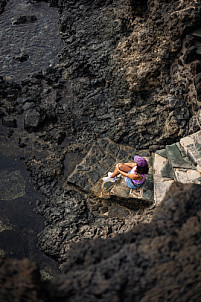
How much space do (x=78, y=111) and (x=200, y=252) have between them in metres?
6.52

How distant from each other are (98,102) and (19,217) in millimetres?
4547

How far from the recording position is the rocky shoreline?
6734mm

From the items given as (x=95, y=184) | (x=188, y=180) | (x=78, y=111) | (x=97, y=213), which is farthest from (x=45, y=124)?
(x=188, y=180)

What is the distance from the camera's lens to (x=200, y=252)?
2.97 m

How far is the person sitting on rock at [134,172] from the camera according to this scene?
240 inches

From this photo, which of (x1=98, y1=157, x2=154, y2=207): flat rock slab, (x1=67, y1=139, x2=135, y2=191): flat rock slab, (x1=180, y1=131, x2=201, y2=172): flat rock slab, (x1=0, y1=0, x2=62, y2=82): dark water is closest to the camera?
(x1=180, y1=131, x2=201, y2=172): flat rock slab

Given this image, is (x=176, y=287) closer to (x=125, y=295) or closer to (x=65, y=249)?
(x=125, y=295)

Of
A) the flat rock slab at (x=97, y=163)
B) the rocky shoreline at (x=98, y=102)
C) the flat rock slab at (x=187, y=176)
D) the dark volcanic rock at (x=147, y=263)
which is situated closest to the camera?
the dark volcanic rock at (x=147, y=263)

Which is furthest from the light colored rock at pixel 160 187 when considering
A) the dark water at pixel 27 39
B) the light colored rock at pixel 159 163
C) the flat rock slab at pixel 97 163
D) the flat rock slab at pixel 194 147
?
the dark water at pixel 27 39

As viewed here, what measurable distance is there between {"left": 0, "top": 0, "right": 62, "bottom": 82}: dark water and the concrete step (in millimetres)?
6037

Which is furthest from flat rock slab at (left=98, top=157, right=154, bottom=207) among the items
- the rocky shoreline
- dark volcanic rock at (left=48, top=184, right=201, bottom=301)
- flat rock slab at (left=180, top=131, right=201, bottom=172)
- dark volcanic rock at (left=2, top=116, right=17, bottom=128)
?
dark volcanic rock at (left=2, top=116, right=17, bottom=128)

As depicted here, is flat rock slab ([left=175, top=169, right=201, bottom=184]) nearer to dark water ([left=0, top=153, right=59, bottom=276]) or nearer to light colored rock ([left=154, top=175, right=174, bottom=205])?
light colored rock ([left=154, top=175, right=174, bottom=205])

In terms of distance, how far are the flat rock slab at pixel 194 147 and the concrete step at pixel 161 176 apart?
60 centimetres

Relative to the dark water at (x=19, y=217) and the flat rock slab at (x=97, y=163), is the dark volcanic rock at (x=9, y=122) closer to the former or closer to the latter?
the dark water at (x=19, y=217)
